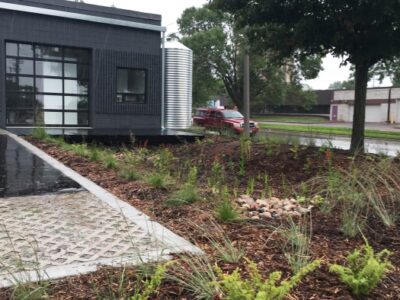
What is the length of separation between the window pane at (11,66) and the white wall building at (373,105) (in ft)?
137

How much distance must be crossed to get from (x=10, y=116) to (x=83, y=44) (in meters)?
3.98

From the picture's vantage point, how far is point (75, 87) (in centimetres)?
1914

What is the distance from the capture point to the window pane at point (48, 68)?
18172mm

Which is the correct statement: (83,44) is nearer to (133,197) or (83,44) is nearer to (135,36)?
(135,36)

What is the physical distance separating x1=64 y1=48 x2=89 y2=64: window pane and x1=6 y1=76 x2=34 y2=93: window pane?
5.73 ft

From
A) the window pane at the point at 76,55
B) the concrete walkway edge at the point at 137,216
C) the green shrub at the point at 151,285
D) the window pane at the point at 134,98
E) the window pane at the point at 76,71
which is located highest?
the window pane at the point at 76,55

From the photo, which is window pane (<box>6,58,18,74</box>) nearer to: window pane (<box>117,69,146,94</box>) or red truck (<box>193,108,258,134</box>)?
window pane (<box>117,69,146,94</box>)

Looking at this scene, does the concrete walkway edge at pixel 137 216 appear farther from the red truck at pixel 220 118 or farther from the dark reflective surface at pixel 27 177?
the red truck at pixel 220 118

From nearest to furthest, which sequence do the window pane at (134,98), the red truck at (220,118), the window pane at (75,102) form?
the window pane at (75,102) < the window pane at (134,98) < the red truck at (220,118)

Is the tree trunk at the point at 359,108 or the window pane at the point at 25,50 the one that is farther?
the window pane at the point at 25,50

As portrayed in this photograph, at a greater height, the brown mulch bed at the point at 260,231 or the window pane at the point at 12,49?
the window pane at the point at 12,49

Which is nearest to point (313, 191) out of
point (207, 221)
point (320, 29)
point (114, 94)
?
point (207, 221)

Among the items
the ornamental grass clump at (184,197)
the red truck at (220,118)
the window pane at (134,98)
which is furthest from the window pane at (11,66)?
the ornamental grass clump at (184,197)

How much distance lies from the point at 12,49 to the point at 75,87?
277cm
